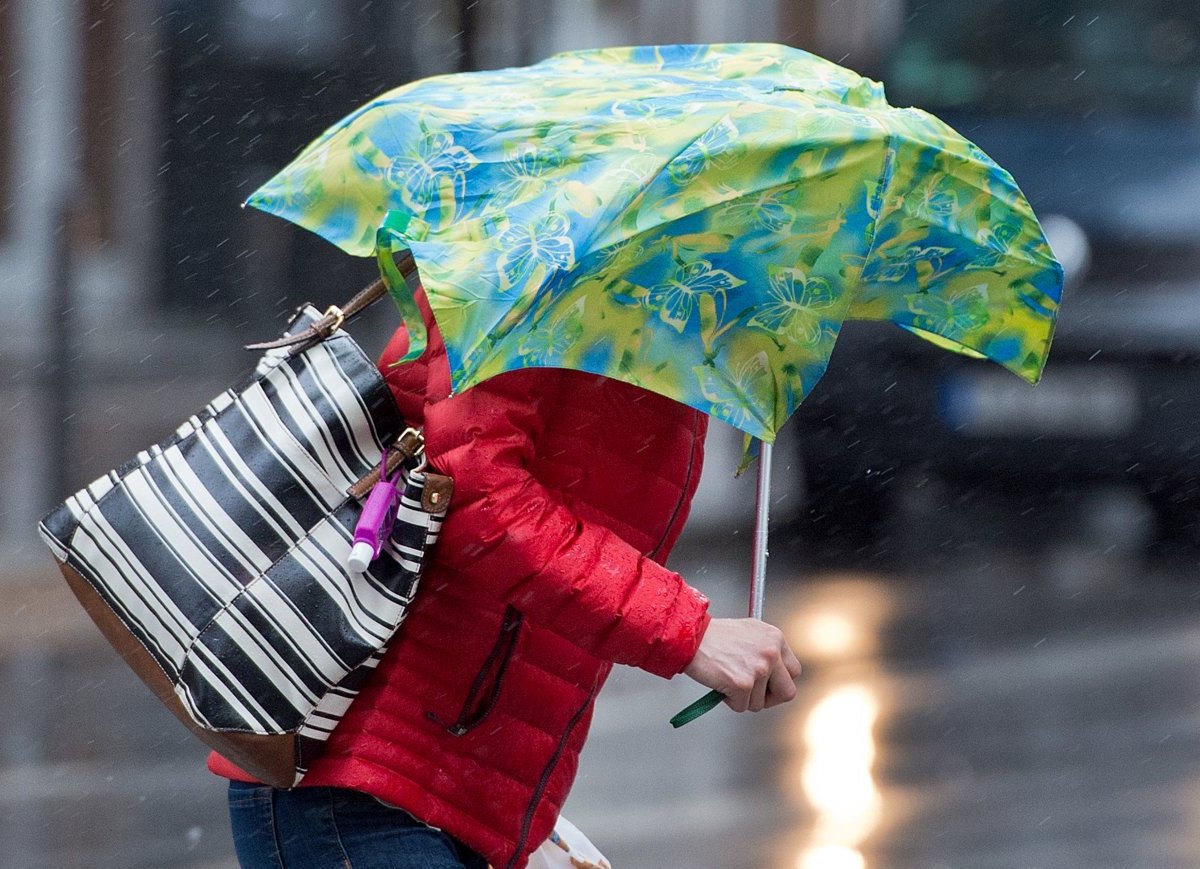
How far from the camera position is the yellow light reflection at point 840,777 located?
197 inches

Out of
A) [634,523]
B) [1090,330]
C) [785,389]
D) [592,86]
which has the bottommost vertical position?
[1090,330]

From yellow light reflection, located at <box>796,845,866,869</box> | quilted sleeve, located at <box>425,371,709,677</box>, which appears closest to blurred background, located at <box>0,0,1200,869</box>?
yellow light reflection, located at <box>796,845,866,869</box>

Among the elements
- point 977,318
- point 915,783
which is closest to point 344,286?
point 915,783

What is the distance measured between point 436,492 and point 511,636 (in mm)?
272

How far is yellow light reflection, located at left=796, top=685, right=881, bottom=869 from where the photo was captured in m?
5.01

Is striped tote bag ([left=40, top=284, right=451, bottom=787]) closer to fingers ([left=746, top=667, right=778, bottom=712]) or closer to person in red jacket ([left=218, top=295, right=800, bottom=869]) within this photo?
person in red jacket ([left=218, top=295, right=800, bottom=869])

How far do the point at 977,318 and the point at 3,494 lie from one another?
24.1 ft

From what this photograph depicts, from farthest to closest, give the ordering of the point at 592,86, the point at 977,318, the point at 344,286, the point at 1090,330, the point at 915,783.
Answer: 1. the point at 344,286
2. the point at 1090,330
3. the point at 915,783
4. the point at 977,318
5. the point at 592,86

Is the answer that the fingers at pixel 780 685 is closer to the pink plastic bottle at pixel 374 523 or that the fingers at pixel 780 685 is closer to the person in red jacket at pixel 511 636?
the person in red jacket at pixel 511 636

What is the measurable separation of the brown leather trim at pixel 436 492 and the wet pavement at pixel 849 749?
3.13 m

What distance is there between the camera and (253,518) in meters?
2.05

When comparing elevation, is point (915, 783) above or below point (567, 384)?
below

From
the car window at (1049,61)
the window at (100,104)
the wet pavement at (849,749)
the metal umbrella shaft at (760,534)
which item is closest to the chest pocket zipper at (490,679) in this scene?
the metal umbrella shaft at (760,534)

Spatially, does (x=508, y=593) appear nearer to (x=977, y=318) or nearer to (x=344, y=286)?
(x=977, y=318)
